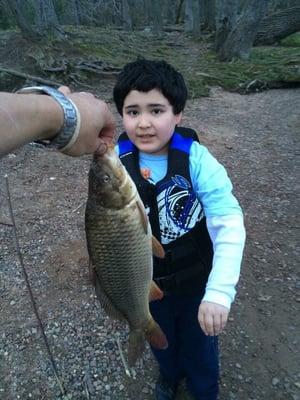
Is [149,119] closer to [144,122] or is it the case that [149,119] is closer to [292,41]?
[144,122]

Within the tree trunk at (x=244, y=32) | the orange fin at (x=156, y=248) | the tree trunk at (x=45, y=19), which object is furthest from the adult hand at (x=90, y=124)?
the tree trunk at (x=244, y=32)

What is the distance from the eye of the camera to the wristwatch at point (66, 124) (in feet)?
4.34

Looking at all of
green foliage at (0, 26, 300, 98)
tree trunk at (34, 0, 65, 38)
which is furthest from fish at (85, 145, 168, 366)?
tree trunk at (34, 0, 65, 38)

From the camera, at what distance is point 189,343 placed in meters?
2.19

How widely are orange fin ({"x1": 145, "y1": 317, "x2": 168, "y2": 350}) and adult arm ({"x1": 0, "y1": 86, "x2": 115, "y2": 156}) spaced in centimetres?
98

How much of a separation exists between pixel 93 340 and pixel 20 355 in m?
0.57

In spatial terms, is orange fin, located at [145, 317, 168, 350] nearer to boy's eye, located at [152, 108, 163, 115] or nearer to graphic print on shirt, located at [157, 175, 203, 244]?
graphic print on shirt, located at [157, 175, 203, 244]

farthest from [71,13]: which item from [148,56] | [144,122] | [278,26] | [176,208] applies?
[176,208]

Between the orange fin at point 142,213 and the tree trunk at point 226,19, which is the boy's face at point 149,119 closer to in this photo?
the orange fin at point 142,213

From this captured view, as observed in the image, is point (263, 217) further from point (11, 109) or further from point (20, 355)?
point (11, 109)

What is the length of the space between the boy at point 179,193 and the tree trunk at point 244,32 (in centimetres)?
954

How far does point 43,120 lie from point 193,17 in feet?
60.2

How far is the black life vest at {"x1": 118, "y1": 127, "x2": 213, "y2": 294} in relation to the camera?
1.78 metres

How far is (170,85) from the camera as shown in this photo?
1.76 metres
